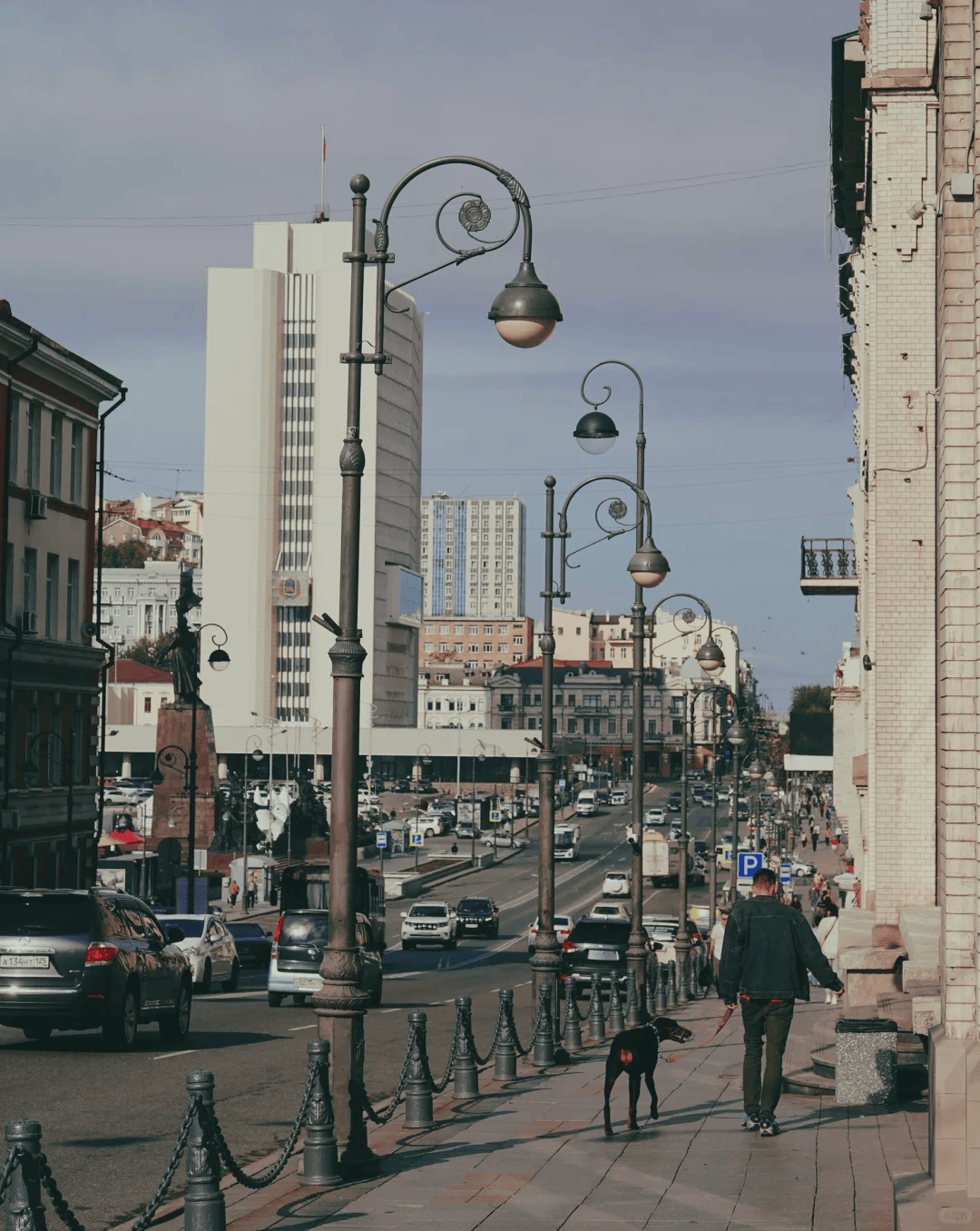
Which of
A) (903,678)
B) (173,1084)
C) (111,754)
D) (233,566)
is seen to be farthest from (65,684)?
(233,566)

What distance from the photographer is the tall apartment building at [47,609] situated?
43.3 m

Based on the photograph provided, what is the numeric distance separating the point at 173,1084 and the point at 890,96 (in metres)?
15.9

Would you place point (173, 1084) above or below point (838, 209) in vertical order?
below

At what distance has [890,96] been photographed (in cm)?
2506

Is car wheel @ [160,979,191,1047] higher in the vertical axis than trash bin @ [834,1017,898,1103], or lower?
lower

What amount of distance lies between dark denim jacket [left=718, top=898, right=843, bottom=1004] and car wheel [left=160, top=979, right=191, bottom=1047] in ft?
35.1

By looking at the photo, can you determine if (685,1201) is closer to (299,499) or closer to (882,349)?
(882,349)

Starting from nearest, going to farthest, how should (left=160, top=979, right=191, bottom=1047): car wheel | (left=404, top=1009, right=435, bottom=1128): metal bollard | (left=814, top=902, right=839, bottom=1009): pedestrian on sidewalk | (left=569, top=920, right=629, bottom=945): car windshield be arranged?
(left=404, top=1009, right=435, bottom=1128): metal bollard < (left=160, top=979, right=191, bottom=1047): car wheel < (left=814, top=902, right=839, bottom=1009): pedestrian on sidewalk < (left=569, top=920, right=629, bottom=945): car windshield

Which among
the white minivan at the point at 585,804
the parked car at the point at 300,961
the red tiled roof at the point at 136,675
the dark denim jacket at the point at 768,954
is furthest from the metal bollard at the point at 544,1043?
the red tiled roof at the point at 136,675

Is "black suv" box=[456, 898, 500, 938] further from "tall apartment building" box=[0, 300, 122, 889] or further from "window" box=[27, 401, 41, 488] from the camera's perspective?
"window" box=[27, 401, 41, 488]

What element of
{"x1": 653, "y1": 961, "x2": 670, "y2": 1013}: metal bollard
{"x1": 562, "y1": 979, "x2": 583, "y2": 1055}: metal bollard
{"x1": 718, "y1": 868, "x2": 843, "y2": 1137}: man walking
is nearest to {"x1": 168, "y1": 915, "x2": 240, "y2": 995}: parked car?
{"x1": 653, "y1": 961, "x2": 670, "y2": 1013}: metal bollard

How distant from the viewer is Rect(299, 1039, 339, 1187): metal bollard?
456 inches

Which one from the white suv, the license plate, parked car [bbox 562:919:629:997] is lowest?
the white suv

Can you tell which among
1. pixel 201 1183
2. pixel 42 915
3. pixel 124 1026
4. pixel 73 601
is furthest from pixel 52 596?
pixel 201 1183
